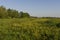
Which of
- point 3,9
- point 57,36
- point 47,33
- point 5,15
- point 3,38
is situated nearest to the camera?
point 3,38

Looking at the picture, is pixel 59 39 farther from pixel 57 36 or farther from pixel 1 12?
pixel 1 12

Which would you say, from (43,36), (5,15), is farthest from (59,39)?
(5,15)

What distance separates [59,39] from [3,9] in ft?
166

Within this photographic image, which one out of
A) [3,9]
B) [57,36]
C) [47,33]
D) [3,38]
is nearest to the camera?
[3,38]

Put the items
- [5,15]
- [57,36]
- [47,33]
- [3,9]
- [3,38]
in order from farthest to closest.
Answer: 1. [3,9]
2. [5,15]
3. [47,33]
4. [57,36]
5. [3,38]

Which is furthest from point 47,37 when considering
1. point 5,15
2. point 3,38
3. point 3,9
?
point 3,9

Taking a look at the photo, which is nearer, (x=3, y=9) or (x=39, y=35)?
(x=39, y=35)

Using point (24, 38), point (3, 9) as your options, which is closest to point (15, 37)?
point (24, 38)

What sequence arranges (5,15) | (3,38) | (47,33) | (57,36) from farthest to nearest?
1. (5,15)
2. (47,33)
3. (57,36)
4. (3,38)

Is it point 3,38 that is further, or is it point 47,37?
point 47,37

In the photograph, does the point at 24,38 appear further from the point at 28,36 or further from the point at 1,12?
the point at 1,12

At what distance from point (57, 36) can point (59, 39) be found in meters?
0.43

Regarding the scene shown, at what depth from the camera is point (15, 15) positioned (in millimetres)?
62250

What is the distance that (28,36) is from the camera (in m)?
11.2
